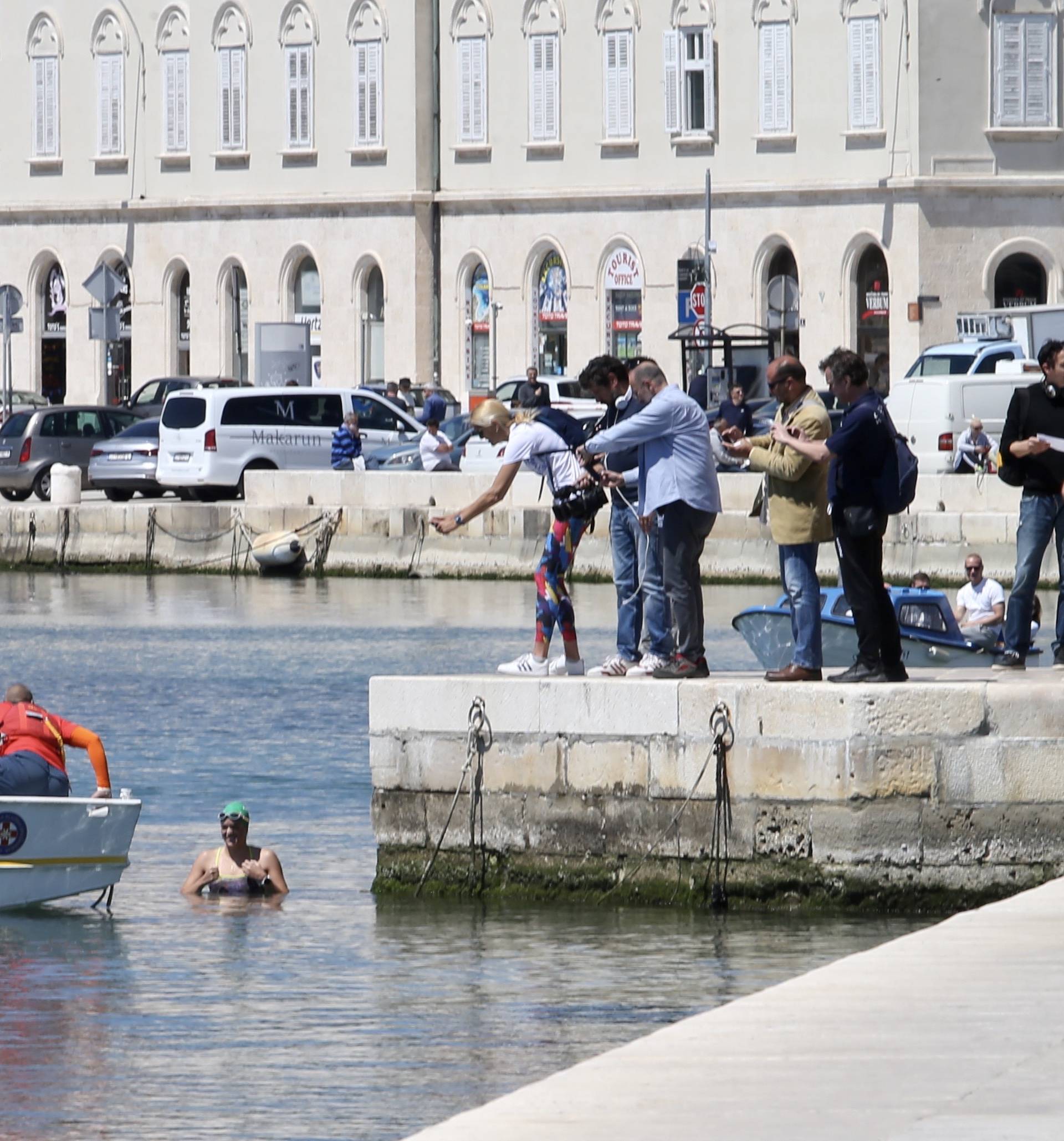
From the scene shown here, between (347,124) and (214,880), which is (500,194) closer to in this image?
(347,124)

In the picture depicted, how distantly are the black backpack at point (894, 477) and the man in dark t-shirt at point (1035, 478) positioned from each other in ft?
2.42

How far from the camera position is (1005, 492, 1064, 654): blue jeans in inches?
570

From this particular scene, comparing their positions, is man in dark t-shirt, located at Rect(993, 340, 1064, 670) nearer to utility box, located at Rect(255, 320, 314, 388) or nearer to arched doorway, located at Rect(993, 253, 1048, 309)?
arched doorway, located at Rect(993, 253, 1048, 309)

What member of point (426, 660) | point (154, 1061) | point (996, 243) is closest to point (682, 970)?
point (154, 1061)

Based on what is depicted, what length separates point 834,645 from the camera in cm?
2300

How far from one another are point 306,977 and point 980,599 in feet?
40.2

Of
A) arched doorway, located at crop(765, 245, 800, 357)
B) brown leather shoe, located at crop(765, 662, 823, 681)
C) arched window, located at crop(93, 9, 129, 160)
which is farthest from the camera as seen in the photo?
arched window, located at crop(93, 9, 129, 160)

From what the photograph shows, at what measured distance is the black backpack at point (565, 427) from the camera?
1480 centimetres

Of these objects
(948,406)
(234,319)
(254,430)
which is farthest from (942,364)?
(234,319)

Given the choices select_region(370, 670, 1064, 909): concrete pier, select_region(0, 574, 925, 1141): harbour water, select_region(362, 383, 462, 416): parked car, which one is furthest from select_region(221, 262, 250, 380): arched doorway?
select_region(370, 670, 1064, 909): concrete pier

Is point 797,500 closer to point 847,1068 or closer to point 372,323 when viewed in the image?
point 847,1068

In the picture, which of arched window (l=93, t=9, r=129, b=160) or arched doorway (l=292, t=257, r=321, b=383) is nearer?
arched doorway (l=292, t=257, r=321, b=383)

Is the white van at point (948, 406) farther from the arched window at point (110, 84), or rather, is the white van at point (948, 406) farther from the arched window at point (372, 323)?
the arched window at point (110, 84)

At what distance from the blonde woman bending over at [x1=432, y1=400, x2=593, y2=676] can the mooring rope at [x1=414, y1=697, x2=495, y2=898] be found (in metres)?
0.37
